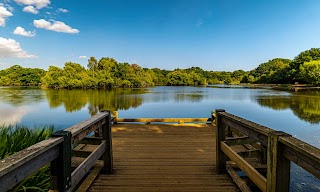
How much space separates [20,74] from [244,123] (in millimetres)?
117067

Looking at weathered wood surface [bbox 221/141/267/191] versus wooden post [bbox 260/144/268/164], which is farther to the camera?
wooden post [bbox 260/144/268/164]

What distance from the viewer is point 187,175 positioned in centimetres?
375

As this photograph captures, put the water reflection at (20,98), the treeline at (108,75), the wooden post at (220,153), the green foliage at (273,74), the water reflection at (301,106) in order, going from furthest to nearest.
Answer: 1. the green foliage at (273,74)
2. the treeline at (108,75)
3. the water reflection at (20,98)
4. the water reflection at (301,106)
5. the wooden post at (220,153)

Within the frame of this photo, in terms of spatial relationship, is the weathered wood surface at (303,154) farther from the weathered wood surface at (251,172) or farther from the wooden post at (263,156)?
the wooden post at (263,156)

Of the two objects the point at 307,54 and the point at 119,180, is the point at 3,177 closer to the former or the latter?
the point at 119,180

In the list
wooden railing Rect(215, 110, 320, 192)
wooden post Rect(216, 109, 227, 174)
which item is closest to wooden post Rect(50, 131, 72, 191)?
wooden railing Rect(215, 110, 320, 192)

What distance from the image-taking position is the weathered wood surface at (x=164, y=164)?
3.35 m

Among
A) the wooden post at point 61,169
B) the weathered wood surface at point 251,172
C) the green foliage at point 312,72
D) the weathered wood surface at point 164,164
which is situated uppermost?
the green foliage at point 312,72

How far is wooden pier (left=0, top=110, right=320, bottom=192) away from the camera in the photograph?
5.91 feet

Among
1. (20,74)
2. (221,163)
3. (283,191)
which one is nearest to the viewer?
(283,191)

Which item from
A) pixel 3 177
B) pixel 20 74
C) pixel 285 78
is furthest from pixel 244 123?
pixel 20 74

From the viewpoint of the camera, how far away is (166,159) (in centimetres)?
458

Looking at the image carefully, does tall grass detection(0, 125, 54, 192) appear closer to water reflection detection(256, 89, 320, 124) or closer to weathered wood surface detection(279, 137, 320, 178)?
weathered wood surface detection(279, 137, 320, 178)

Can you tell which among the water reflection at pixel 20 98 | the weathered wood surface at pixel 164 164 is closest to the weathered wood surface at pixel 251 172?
the weathered wood surface at pixel 164 164
